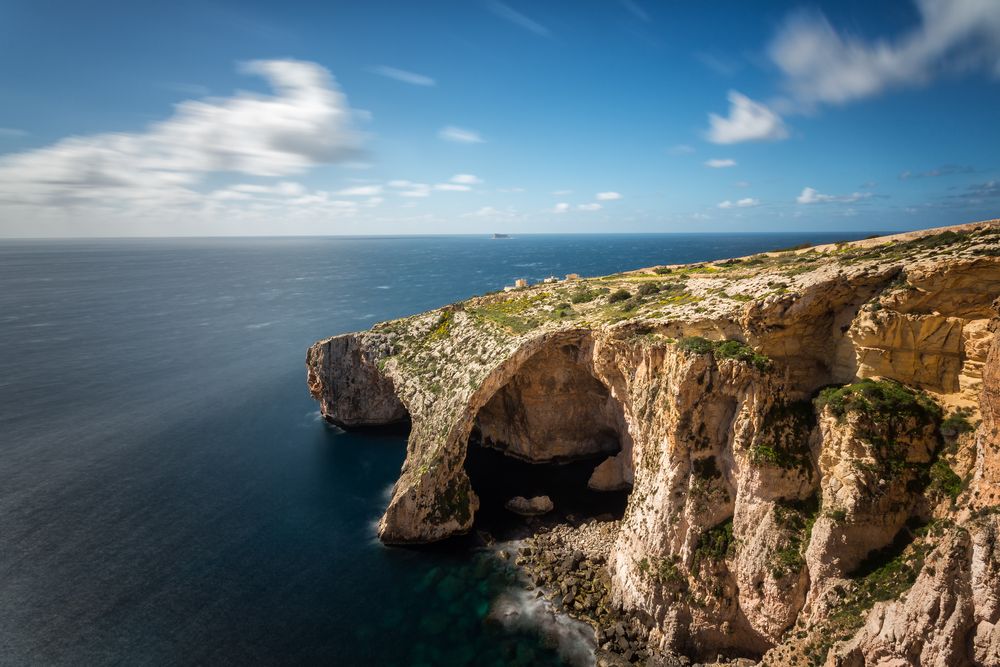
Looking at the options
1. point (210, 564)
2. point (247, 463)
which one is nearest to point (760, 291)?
point (210, 564)

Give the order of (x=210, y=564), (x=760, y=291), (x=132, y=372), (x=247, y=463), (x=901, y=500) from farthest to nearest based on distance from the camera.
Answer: (x=132, y=372) < (x=247, y=463) < (x=210, y=564) < (x=760, y=291) < (x=901, y=500)

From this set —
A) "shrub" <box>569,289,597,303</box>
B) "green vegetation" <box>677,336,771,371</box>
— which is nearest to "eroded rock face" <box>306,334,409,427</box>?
"shrub" <box>569,289,597,303</box>

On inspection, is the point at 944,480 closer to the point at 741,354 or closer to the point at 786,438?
the point at 786,438

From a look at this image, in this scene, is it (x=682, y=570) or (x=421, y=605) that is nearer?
(x=682, y=570)

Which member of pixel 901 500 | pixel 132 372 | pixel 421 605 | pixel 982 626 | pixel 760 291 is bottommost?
pixel 421 605

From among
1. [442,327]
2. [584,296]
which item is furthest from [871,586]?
[442,327]

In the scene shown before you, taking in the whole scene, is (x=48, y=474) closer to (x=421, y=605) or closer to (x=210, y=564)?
(x=210, y=564)
